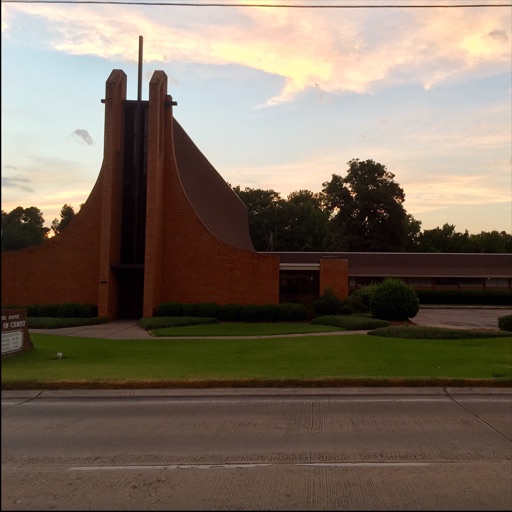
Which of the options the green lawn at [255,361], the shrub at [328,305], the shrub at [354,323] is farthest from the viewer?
the shrub at [328,305]

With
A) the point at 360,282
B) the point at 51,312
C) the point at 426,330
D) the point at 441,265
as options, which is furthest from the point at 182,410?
the point at 441,265

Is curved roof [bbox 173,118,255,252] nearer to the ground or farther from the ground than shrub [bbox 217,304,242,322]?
farther from the ground

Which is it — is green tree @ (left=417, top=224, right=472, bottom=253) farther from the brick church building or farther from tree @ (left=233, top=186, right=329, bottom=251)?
the brick church building

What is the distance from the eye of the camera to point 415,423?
324 inches

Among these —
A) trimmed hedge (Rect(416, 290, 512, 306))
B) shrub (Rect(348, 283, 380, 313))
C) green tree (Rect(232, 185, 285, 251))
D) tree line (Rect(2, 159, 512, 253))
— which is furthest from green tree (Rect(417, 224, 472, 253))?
shrub (Rect(348, 283, 380, 313))

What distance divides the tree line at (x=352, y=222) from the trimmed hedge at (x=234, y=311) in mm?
44692

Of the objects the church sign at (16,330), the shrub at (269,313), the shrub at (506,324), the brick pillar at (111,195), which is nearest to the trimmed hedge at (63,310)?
the brick pillar at (111,195)

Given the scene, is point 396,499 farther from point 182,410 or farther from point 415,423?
point 182,410

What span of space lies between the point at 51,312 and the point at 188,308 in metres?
6.86

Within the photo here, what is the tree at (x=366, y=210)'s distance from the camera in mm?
73000

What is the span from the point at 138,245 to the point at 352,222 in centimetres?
4796

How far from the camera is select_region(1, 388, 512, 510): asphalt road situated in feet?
16.4

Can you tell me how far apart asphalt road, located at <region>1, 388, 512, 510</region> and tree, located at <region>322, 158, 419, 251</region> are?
63595 millimetres

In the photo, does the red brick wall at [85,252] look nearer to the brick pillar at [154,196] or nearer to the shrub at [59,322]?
the shrub at [59,322]
